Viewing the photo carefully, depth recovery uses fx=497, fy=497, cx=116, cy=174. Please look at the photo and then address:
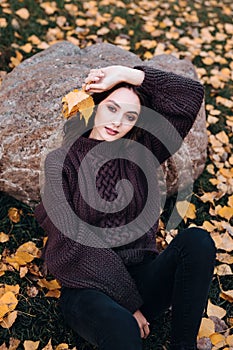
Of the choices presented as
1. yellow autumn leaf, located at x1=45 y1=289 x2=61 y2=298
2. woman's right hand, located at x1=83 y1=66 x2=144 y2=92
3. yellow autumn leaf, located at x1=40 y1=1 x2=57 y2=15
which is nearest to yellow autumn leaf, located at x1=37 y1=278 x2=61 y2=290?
yellow autumn leaf, located at x1=45 y1=289 x2=61 y2=298

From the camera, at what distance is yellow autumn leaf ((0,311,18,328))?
7.16 ft

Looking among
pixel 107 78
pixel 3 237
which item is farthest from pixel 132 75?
pixel 3 237

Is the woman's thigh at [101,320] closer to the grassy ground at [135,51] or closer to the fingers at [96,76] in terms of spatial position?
the grassy ground at [135,51]

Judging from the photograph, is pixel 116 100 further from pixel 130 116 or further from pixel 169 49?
pixel 169 49

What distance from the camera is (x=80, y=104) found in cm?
217

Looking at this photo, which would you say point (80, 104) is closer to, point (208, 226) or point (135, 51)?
point (208, 226)

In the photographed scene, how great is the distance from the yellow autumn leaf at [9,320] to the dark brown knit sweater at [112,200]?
0.31 meters

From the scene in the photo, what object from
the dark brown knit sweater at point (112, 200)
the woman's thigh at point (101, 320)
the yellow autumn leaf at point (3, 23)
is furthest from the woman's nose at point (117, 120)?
the yellow autumn leaf at point (3, 23)

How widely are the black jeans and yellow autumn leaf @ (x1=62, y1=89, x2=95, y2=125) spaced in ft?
2.21

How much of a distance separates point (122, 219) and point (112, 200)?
0.32 feet

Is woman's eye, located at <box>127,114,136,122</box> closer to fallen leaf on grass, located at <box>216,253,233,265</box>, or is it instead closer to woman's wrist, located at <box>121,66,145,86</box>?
woman's wrist, located at <box>121,66,145,86</box>

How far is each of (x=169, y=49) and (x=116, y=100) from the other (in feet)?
6.93

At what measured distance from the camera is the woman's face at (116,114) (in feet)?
7.02

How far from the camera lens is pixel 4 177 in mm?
2623
